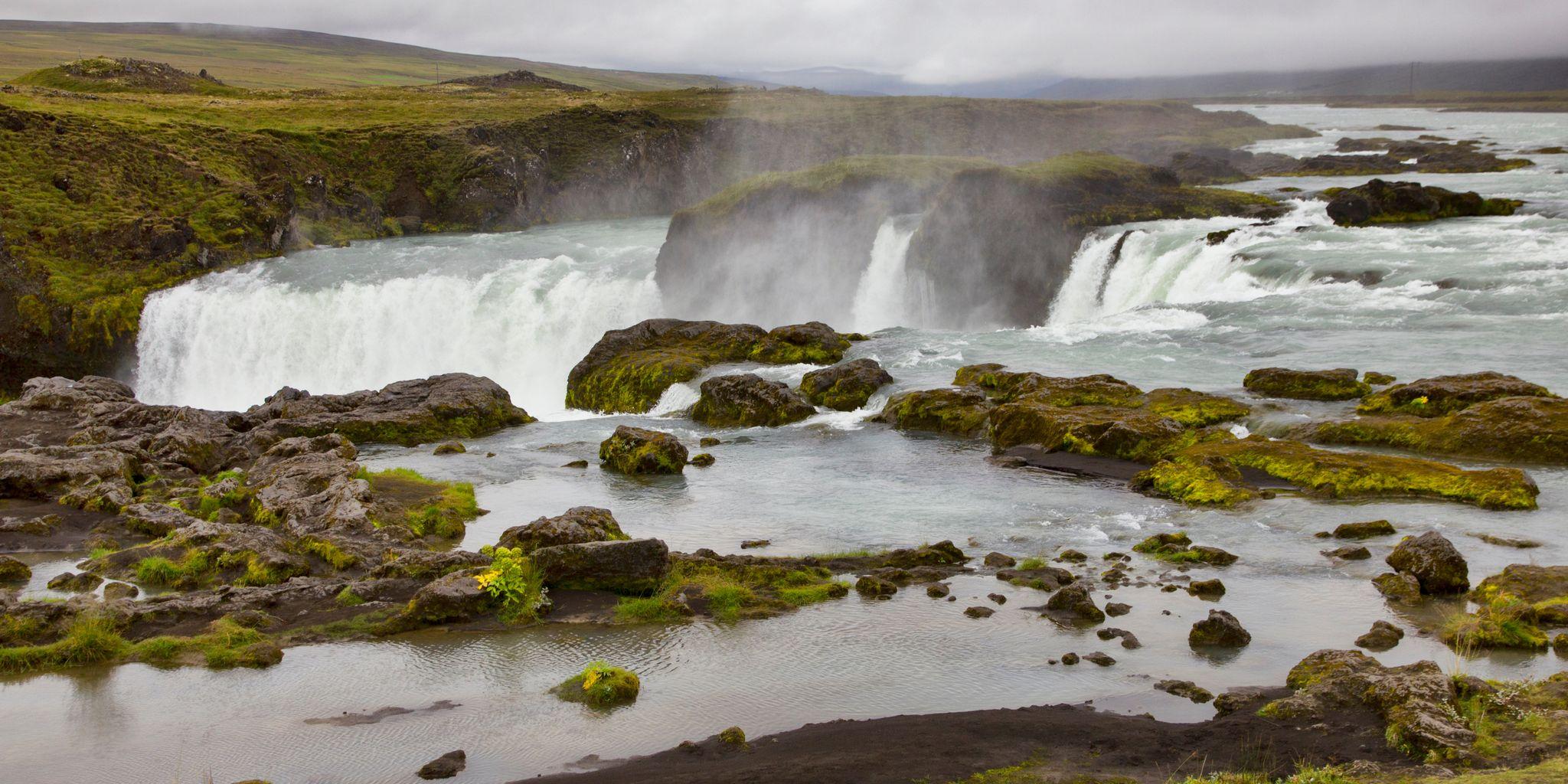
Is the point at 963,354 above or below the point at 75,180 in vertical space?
below

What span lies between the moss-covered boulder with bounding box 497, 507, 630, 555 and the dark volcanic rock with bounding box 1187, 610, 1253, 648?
9378 mm

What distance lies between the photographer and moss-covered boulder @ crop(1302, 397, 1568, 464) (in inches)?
872

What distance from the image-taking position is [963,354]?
3759cm

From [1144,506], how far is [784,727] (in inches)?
453

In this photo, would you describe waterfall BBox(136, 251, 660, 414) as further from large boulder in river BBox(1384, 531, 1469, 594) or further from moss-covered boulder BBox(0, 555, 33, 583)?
large boulder in river BBox(1384, 531, 1469, 594)

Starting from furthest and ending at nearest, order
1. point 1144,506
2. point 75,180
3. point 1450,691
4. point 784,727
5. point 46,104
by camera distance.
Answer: point 46,104 → point 75,180 → point 1144,506 → point 784,727 → point 1450,691

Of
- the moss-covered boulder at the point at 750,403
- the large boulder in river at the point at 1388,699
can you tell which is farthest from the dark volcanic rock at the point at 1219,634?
the moss-covered boulder at the point at 750,403

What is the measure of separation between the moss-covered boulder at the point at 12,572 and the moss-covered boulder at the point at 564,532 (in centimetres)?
808

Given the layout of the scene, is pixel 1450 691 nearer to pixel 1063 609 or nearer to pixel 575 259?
pixel 1063 609

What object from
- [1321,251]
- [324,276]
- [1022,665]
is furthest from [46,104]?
[1022,665]

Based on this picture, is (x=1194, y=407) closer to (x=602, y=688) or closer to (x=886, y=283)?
(x=602, y=688)

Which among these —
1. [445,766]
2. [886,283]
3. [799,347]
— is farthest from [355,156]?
[445,766]

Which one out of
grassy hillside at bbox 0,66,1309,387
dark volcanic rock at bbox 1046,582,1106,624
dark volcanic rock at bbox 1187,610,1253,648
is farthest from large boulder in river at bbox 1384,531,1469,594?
grassy hillside at bbox 0,66,1309,387

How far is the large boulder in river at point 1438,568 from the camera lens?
15656 mm
